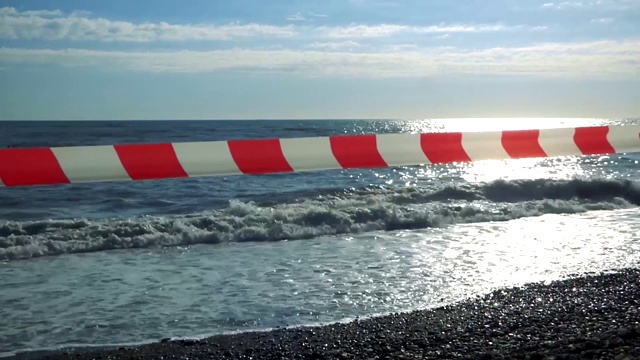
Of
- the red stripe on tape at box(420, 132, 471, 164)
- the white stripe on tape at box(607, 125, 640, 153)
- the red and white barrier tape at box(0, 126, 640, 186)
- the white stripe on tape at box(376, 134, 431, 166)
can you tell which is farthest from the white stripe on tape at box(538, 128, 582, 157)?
the white stripe on tape at box(376, 134, 431, 166)

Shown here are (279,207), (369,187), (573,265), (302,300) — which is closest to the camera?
(302,300)

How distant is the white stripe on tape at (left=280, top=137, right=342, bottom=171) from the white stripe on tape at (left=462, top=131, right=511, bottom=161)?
4.08 ft

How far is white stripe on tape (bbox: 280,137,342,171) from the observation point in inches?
200

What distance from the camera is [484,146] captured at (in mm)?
5887

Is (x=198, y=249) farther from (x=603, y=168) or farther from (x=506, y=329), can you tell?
(x=603, y=168)

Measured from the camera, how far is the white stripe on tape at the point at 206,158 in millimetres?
4777

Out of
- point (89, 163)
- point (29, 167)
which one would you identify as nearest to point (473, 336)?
point (89, 163)

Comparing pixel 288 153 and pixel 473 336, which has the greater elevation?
pixel 288 153

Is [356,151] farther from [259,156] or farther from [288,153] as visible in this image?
[259,156]

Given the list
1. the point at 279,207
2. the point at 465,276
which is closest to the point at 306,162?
the point at 465,276

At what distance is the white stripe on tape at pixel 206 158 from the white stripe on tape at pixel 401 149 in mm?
1181

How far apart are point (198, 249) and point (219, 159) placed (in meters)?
4.87

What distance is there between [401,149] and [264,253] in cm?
406

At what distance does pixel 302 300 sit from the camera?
20.8 ft
